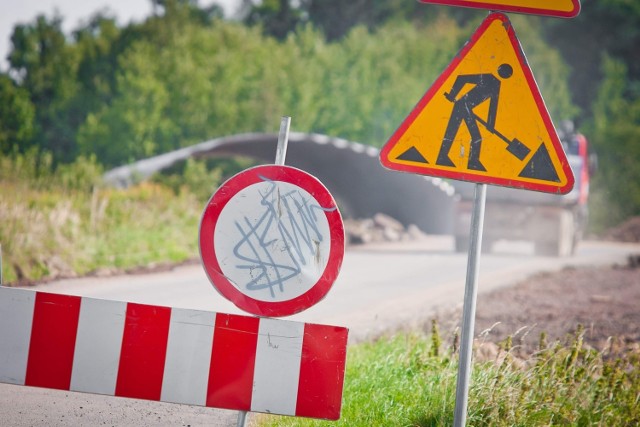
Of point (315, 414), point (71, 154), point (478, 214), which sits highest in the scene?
point (71, 154)

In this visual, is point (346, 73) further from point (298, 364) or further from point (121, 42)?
point (298, 364)

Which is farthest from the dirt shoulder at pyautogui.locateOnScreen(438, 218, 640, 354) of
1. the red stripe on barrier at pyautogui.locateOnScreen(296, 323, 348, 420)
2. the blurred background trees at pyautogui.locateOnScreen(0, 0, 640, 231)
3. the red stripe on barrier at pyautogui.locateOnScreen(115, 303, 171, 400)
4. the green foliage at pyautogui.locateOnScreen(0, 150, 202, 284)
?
the blurred background trees at pyautogui.locateOnScreen(0, 0, 640, 231)

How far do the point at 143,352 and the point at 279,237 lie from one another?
2.41 ft

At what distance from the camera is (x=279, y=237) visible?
3795 mm

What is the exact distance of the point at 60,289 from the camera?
34.4 ft

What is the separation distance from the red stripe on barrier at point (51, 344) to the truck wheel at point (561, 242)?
1826 centimetres

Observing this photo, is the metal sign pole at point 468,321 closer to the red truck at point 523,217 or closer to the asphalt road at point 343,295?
the asphalt road at point 343,295

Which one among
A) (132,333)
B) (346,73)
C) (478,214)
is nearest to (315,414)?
(132,333)

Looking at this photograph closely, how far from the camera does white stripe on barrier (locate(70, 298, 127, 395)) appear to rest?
373 centimetres

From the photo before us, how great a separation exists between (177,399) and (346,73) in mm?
36007

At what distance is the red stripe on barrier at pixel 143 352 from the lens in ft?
12.3

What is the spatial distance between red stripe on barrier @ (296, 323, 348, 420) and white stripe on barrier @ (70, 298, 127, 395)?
2.53ft

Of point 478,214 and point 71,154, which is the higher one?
point 71,154

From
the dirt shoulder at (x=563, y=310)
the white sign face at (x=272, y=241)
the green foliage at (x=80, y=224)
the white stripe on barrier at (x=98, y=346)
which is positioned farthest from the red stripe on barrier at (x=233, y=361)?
the green foliage at (x=80, y=224)
